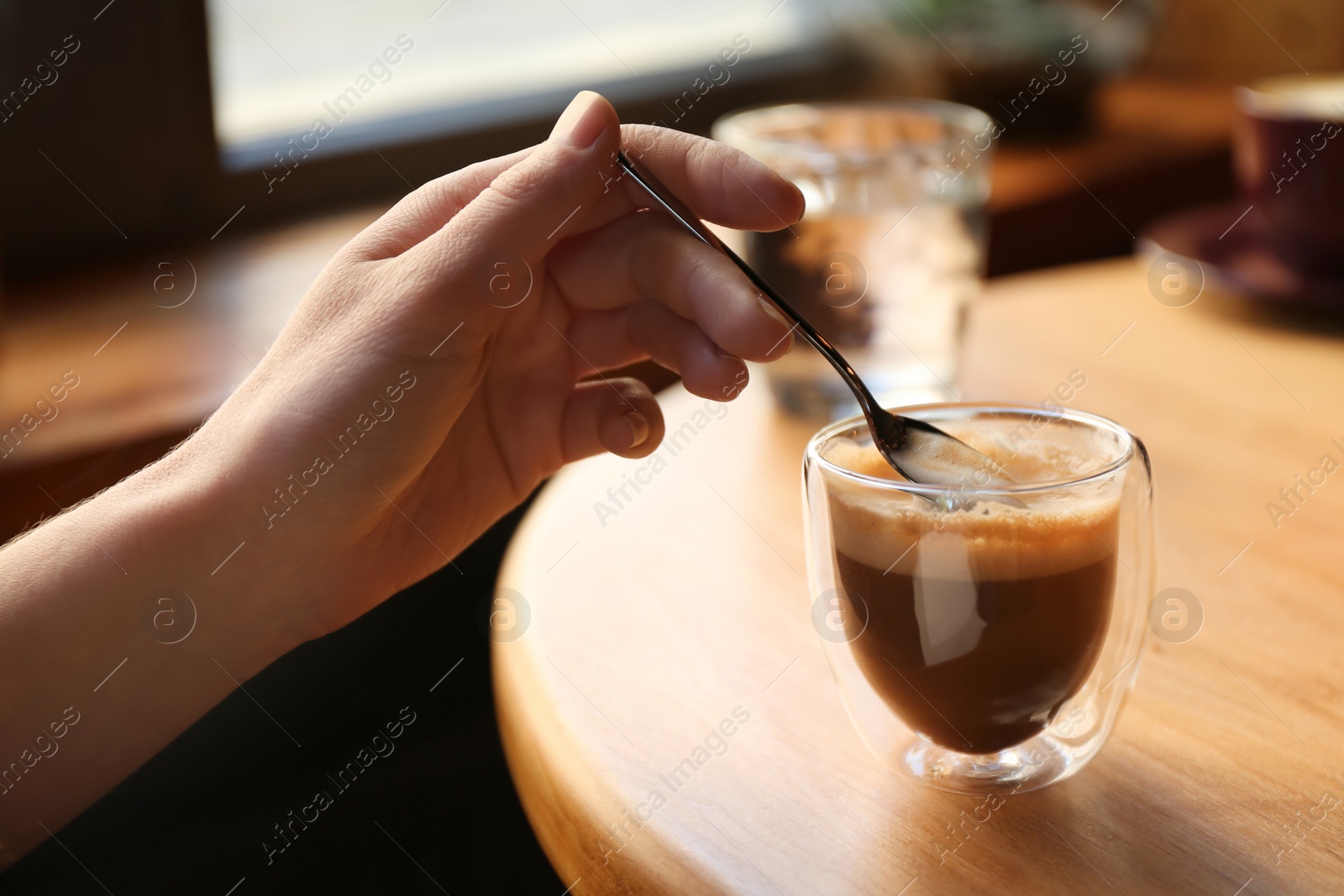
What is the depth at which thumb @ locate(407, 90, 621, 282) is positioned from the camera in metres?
0.59

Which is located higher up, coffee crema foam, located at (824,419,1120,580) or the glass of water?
coffee crema foam, located at (824,419,1120,580)

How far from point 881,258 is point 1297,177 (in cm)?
44

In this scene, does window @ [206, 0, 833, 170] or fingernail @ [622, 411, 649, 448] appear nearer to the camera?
fingernail @ [622, 411, 649, 448]

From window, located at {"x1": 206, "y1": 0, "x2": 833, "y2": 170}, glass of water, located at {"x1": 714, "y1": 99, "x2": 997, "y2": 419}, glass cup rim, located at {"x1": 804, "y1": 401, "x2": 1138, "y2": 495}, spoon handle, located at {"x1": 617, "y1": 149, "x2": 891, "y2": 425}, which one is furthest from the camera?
window, located at {"x1": 206, "y1": 0, "x2": 833, "y2": 170}

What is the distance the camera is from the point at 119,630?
649mm

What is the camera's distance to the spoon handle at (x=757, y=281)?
0.58 metres

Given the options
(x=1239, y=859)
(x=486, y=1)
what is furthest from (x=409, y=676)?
(x=486, y=1)

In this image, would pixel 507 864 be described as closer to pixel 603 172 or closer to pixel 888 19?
pixel 603 172

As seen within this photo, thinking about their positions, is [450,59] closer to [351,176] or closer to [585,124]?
[351,176]

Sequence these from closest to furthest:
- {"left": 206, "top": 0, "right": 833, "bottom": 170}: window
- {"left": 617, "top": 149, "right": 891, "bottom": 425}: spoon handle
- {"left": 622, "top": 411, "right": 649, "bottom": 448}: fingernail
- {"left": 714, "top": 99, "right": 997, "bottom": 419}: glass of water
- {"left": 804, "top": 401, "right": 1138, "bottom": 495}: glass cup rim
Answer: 1. {"left": 804, "top": 401, "right": 1138, "bottom": 495}: glass cup rim
2. {"left": 617, "top": 149, "right": 891, "bottom": 425}: spoon handle
3. {"left": 622, "top": 411, "right": 649, "bottom": 448}: fingernail
4. {"left": 714, "top": 99, "right": 997, "bottom": 419}: glass of water
5. {"left": 206, "top": 0, "right": 833, "bottom": 170}: window

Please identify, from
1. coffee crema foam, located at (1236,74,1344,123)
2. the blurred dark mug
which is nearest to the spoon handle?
the blurred dark mug

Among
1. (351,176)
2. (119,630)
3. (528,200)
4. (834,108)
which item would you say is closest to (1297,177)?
(834,108)

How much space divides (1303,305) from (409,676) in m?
0.95

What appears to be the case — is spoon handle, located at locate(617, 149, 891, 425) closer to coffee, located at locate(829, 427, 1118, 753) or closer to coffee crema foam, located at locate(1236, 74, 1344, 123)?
coffee, located at locate(829, 427, 1118, 753)
